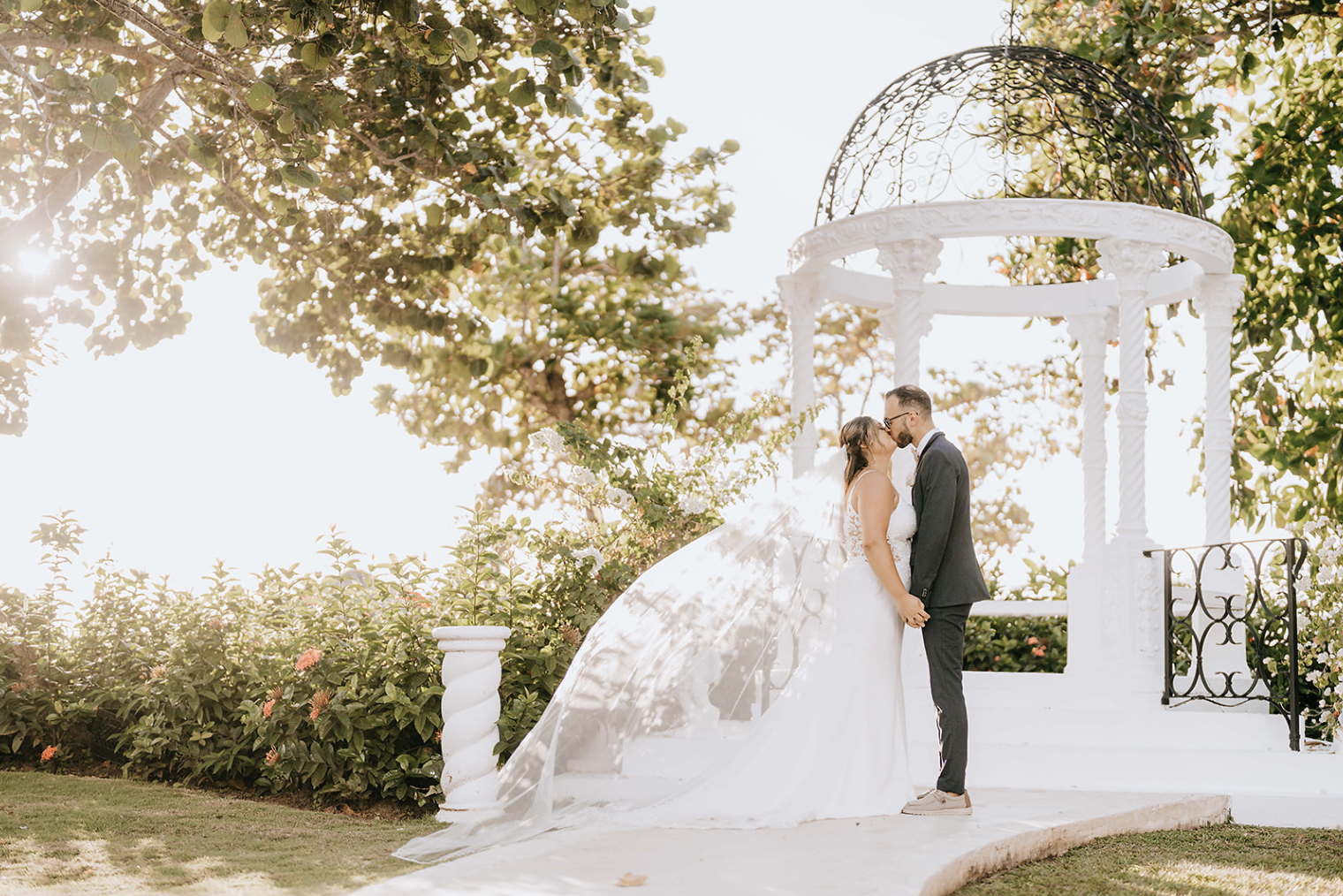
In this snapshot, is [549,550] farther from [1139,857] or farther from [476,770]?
[1139,857]

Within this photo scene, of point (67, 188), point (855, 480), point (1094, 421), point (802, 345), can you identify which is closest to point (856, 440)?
point (855, 480)

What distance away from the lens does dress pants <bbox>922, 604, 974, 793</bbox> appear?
5527mm

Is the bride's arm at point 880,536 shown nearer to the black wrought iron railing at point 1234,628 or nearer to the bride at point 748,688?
the bride at point 748,688

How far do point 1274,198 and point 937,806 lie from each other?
8.73 m

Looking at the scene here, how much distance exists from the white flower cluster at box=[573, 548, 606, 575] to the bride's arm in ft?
9.02

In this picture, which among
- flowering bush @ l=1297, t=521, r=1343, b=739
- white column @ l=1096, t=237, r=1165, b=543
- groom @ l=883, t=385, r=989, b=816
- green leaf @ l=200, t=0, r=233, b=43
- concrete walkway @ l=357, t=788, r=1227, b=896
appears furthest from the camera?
white column @ l=1096, t=237, r=1165, b=543

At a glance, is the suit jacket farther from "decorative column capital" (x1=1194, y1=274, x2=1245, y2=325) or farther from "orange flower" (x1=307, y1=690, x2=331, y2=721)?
"decorative column capital" (x1=1194, y1=274, x2=1245, y2=325)

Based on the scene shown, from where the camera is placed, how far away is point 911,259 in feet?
28.1

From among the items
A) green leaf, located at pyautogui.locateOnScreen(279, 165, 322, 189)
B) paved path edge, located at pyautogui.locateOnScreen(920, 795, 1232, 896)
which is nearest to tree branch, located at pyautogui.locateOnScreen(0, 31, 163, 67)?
green leaf, located at pyautogui.locateOnScreen(279, 165, 322, 189)

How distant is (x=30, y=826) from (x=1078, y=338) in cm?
905

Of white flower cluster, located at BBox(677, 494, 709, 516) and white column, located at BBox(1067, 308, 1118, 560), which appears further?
white column, located at BBox(1067, 308, 1118, 560)

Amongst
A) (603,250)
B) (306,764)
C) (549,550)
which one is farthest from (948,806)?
(603,250)

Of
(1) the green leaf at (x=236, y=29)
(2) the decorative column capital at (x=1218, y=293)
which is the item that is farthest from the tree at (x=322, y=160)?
(2) the decorative column capital at (x=1218, y=293)

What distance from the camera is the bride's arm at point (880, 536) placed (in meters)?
5.60
